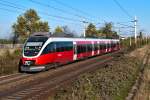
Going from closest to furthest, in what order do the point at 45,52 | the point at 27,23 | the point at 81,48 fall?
1. the point at 45,52
2. the point at 81,48
3. the point at 27,23

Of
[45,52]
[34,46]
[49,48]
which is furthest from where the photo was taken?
A: [49,48]

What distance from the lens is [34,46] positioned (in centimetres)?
2767

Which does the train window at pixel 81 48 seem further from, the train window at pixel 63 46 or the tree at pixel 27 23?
the tree at pixel 27 23

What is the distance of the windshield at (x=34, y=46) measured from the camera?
90.0ft

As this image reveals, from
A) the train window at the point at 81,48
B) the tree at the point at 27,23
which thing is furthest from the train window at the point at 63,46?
the tree at the point at 27,23

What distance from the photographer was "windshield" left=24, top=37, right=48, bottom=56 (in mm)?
27438

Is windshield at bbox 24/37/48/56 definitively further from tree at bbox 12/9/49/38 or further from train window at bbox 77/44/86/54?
tree at bbox 12/9/49/38

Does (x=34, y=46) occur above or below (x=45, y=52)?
above

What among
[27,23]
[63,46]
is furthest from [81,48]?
[27,23]

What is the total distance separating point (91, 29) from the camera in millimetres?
112250

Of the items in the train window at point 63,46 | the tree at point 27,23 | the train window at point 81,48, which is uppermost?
the tree at point 27,23

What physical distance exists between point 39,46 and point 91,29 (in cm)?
8527

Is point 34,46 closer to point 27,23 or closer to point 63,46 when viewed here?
point 63,46

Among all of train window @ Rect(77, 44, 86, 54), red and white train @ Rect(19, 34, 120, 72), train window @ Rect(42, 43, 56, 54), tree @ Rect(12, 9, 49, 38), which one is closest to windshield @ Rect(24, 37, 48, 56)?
red and white train @ Rect(19, 34, 120, 72)
